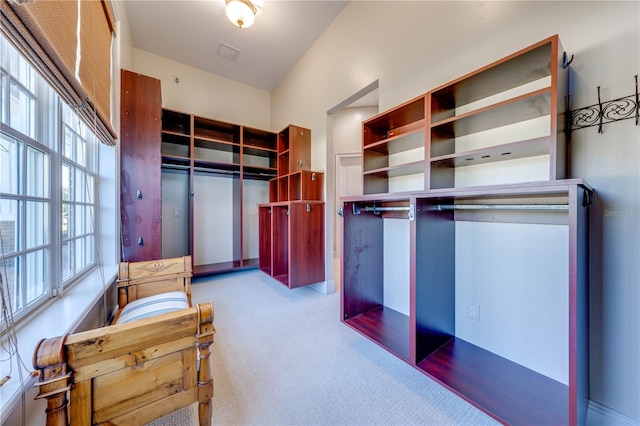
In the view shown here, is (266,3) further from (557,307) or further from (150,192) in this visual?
(557,307)

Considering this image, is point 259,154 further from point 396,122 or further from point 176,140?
point 396,122

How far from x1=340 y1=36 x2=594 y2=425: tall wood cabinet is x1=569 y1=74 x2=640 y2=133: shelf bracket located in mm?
87

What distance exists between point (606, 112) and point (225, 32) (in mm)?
3983

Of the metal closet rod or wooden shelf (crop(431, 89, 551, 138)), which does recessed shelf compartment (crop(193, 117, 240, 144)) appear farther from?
wooden shelf (crop(431, 89, 551, 138))

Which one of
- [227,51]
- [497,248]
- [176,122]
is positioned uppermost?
[227,51]

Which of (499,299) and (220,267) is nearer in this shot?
(499,299)

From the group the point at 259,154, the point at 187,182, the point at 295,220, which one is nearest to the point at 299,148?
the point at 295,220

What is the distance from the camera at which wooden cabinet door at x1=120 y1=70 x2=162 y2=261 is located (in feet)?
7.64

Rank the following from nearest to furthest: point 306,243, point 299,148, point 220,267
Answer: point 306,243 < point 299,148 < point 220,267

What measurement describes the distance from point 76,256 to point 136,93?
1751 millimetres

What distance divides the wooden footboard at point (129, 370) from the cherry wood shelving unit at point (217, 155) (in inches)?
106

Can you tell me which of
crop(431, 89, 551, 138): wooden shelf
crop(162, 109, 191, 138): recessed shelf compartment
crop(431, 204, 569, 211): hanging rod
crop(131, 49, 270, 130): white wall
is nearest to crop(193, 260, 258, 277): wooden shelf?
crop(162, 109, 191, 138): recessed shelf compartment

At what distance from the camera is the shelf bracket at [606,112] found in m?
1.09

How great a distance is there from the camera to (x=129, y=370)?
0.86 meters
